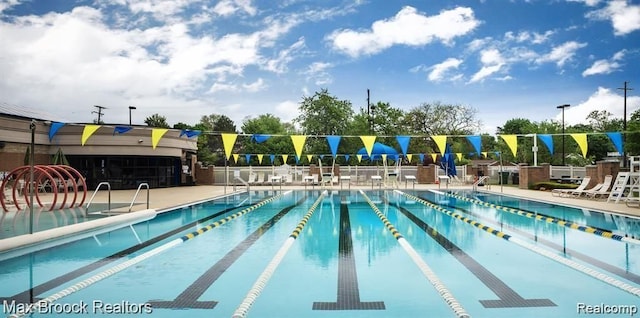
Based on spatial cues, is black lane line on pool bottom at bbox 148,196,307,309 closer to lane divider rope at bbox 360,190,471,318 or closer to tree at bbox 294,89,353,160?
lane divider rope at bbox 360,190,471,318

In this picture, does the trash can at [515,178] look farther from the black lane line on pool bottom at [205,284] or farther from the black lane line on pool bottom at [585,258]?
the black lane line on pool bottom at [205,284]

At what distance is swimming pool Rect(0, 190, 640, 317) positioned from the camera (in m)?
4.42

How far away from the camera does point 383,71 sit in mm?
31969

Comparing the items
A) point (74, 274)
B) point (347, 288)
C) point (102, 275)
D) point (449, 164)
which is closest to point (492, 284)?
point (347, 288)

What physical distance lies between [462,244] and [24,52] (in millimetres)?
23701

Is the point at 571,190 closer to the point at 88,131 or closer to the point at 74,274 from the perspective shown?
the point at 74,274

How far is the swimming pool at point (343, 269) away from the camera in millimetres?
4415

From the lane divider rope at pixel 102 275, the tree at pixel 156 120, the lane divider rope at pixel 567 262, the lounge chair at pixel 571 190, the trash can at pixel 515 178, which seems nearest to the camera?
the lane divider rope at pixel 102 275

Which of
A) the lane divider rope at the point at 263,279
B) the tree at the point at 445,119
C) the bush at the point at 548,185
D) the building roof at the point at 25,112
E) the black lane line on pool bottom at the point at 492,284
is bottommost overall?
the black lane line on pool bottom at the point at 492,284

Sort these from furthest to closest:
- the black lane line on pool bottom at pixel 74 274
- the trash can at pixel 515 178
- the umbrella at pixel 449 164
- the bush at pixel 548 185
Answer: the umbrella at pixel 449 164, the trash can at pixel 515 178, the bush at pixel 548 185, the black lane line on pool bottom at pixel 74 274

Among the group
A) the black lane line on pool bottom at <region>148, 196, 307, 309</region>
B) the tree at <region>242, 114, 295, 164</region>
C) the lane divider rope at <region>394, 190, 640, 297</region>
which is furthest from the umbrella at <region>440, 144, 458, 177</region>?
the black lane line on pool bottom at <region>148, 196, 307, 309</region>

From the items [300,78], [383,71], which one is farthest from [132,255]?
[300,78]

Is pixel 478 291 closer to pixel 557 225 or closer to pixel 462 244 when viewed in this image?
pixel 462 244

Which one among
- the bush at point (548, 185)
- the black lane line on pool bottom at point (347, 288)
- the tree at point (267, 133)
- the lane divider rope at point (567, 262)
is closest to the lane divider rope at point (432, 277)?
→ the black lane line on pool bottom at point (347, 288)
